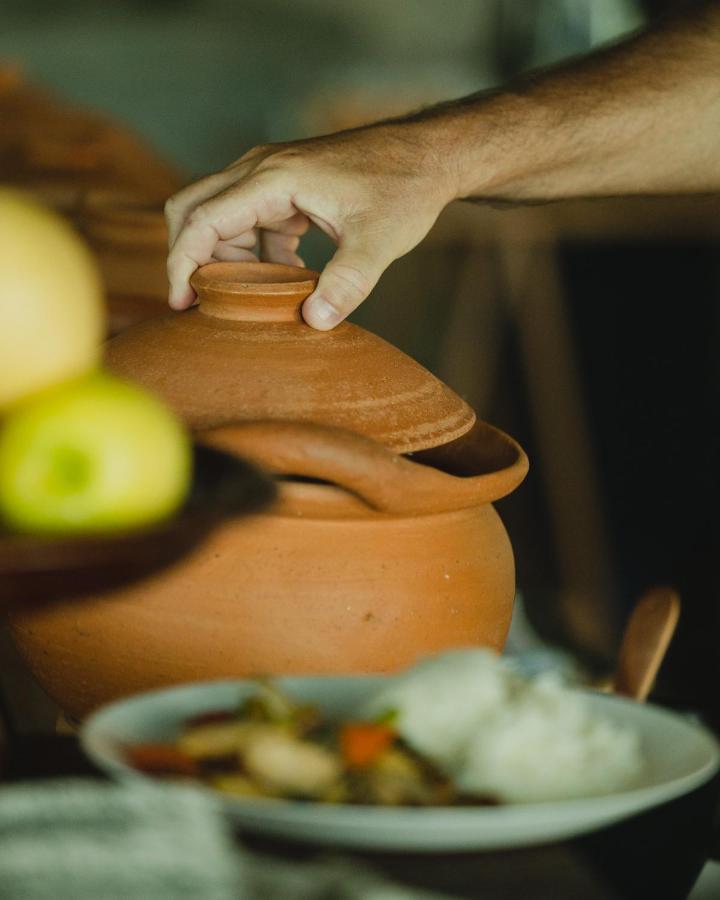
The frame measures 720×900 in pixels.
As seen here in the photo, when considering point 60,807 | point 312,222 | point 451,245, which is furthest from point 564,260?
point 60,807

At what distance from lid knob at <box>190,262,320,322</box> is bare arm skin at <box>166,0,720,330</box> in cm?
1

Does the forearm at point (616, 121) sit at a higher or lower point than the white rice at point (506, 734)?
higher

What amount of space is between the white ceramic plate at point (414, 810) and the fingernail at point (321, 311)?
0.36 m

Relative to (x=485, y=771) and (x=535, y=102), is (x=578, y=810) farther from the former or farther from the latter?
(x=535, y=102)

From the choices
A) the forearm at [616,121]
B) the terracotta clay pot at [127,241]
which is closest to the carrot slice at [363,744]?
the forearm at [616,121]

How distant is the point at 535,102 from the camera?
1.51m

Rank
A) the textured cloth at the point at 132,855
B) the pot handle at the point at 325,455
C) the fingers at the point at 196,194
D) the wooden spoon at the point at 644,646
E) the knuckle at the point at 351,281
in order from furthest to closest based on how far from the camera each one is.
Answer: the fingers at the point at 196,194 → the knuckle at the point at 351,281 → the wooden spoon at the point at 644,646 → the pot handle at the point at 325,455 → the textured cloth at the point at 132,855

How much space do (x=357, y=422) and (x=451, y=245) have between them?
2.72m

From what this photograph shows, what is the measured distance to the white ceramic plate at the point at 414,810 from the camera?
61 cm

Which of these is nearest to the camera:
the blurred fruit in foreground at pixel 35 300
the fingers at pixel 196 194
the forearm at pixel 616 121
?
the blurred fruit in foreground at pixel 35 300

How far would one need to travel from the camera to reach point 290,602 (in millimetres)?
921

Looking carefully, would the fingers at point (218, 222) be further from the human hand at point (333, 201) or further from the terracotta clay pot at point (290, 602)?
the terracotta clay pot at point (290, 602)

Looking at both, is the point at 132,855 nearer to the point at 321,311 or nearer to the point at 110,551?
the point at 110,551

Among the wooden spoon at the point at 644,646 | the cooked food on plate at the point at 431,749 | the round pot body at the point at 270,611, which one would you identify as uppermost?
the cooked food on plate at the point at 431,749
